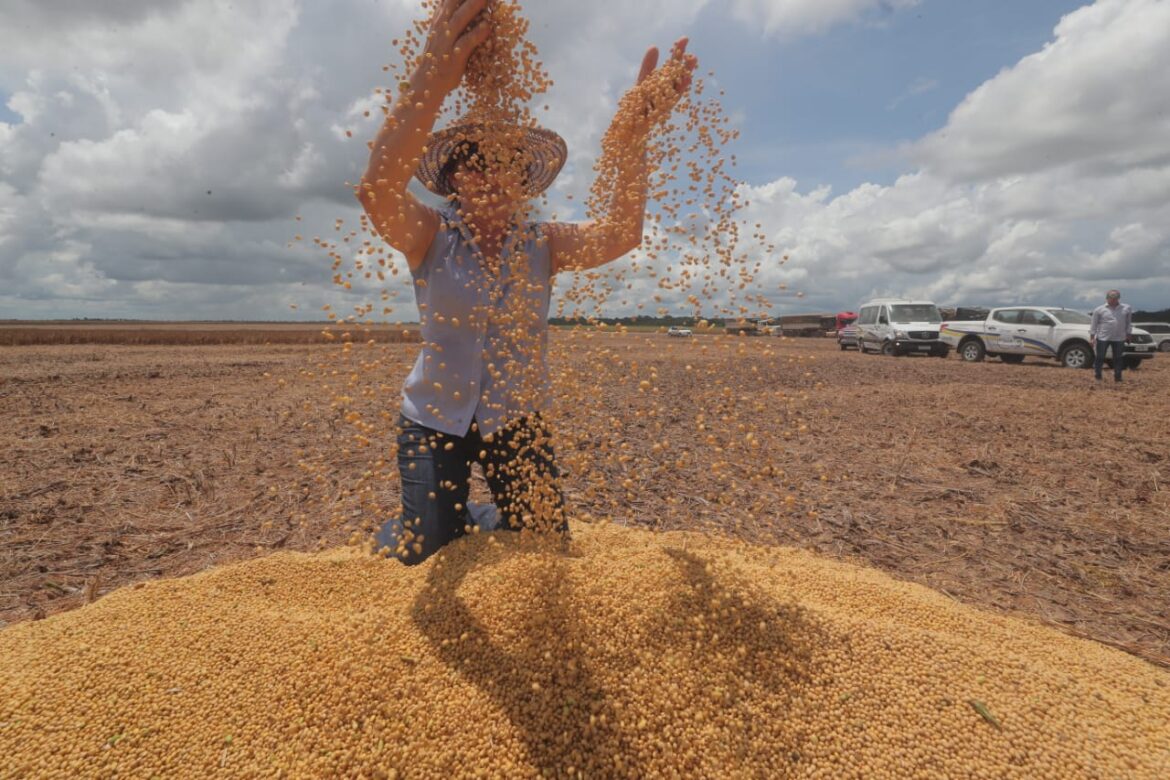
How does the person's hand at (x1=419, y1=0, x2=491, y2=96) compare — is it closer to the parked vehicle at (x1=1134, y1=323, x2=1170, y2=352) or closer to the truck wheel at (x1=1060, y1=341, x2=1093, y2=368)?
the truck wheel at (x1=1060, y1=341, x2=1093, y2=368)

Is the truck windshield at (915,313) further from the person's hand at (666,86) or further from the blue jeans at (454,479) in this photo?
the blue jeans at (454,479)

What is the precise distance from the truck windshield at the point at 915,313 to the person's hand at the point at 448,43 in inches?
898

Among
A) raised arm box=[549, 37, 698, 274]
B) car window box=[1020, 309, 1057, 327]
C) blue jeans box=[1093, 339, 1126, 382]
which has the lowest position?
blue jeans box=[1093, 339, 1126, 382]

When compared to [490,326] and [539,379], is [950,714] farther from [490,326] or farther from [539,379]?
[490,326]

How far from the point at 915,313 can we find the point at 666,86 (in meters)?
22.5

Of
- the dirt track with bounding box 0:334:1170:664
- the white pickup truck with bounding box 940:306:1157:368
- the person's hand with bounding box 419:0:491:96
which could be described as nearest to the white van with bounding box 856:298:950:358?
the white pickup truck with bounding box 940:306:1157:368

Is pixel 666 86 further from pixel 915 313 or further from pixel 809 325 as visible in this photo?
pixel 809 325

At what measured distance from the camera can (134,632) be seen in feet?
6.98

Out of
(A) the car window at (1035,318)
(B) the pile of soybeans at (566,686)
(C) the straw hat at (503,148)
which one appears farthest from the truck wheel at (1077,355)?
(C) the straw hat at (503,148)

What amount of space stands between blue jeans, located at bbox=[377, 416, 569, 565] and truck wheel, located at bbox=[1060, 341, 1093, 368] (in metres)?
19.3

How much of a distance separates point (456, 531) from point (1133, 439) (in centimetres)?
820

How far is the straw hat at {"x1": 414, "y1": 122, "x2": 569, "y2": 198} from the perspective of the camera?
227 cm

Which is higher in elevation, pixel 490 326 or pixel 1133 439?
pixel 490 326

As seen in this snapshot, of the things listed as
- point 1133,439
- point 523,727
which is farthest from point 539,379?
point 1133,439
